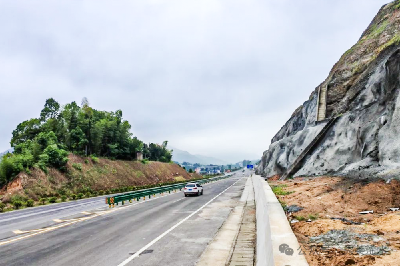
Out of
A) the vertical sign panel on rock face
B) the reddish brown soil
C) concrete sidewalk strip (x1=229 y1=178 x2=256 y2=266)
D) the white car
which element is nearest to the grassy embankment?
the white car

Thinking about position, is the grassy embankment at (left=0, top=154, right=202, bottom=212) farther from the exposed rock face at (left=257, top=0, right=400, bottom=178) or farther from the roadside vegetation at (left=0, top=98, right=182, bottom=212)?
the exposed rock face at (left=257, top=0, right=400, bottom=178)

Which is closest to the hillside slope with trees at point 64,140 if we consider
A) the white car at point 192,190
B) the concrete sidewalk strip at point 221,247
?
the white car at point 192,190

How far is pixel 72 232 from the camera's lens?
1205 cm

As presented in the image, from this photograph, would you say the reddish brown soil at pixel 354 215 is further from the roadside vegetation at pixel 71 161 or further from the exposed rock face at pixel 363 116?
the roadside vegetation at pixel 71 161

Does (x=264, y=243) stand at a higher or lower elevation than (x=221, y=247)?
higher

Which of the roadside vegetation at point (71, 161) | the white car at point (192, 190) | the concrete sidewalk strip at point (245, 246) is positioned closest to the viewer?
the concrete sidewalk strip at point (245, 246)

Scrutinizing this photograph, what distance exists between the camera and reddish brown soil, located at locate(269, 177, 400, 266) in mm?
5461

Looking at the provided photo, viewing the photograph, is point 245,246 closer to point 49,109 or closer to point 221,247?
point 221,247

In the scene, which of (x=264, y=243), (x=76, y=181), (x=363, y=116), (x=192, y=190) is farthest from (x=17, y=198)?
(x=363, y=116)

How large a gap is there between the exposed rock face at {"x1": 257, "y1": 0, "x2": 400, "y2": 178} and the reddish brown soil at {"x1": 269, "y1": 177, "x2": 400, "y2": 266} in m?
2.28

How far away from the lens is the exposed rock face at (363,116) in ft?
58.0

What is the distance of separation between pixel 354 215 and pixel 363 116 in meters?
17.8

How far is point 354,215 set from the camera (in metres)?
10.4

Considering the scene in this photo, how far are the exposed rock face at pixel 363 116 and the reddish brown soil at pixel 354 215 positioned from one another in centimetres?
228
